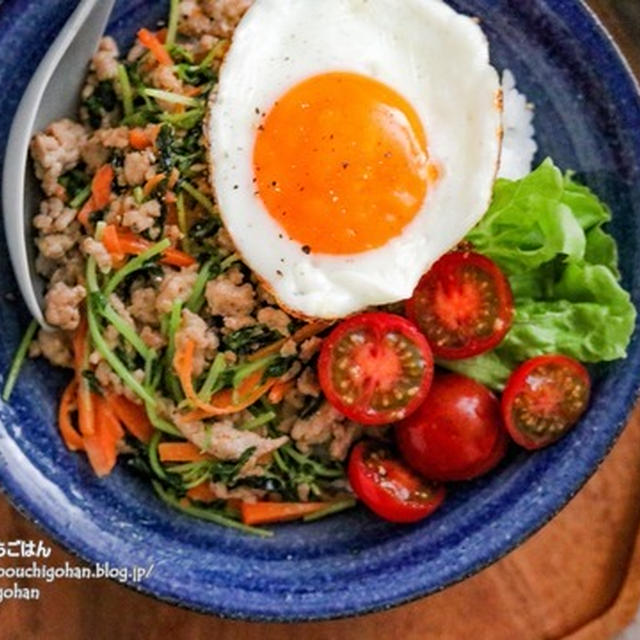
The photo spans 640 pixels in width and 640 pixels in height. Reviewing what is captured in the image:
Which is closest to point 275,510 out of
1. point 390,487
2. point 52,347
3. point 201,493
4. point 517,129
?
point 201,493

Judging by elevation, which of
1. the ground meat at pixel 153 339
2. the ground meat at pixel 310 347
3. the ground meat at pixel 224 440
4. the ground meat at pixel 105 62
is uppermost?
the ground meat at pixel 105 62

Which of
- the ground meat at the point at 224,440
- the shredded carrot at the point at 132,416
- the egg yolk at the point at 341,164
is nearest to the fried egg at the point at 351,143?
the egg yolk at the point at 341,164

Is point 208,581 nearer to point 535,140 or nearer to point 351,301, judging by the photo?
point 351,301

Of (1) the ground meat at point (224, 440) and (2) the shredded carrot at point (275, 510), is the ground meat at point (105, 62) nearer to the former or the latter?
(1) the ground meat at point (224, 440)

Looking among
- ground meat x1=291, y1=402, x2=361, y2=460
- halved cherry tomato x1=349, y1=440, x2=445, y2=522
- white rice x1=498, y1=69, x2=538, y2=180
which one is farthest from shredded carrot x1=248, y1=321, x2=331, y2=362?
white rice x1=498, y1=69, x2=538, y2=180

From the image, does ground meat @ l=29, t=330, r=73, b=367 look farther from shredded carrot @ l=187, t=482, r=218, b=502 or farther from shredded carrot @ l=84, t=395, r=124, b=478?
shredded carrot @ l=187, t=482, r=218, b=502

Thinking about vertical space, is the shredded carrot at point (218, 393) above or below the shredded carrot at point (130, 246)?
below

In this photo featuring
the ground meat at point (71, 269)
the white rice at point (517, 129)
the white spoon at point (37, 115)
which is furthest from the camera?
the white rice at point (517, 129)
